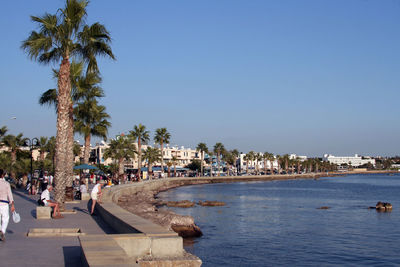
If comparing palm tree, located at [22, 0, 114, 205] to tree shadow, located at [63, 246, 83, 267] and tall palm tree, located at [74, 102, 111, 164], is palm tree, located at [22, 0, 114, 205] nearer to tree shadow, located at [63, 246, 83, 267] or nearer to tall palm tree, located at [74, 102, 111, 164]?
tree shadow, located at [63, 246, 83, 267]

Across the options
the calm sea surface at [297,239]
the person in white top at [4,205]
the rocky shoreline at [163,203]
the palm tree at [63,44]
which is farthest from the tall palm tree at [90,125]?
the person in white top at [4,205]

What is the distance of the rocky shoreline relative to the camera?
20.5 metres

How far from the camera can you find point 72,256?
8984 millimetres

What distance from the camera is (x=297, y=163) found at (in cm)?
19788

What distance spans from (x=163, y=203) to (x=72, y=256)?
33.4 m

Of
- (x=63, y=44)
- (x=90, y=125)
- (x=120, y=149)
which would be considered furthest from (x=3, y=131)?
(x=63, y=44)

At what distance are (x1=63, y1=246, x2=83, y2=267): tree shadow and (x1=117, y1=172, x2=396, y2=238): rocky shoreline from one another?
897 centimetres

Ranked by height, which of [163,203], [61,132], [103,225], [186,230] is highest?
[61,132]

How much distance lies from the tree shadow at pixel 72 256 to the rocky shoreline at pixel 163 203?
8966 millimetres

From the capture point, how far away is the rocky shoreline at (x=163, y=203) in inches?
808

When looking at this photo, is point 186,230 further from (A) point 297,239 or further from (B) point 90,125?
(B) point 90,125

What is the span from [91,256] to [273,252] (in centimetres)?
1321

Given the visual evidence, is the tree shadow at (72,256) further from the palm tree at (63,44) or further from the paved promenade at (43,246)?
the palm tree at (63,44)

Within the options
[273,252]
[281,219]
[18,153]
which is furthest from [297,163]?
[273,252]
